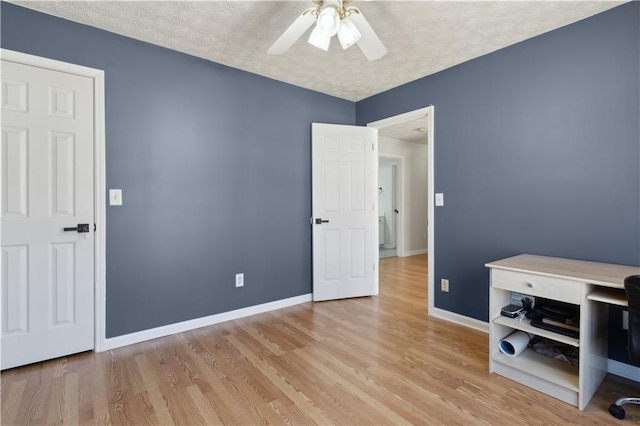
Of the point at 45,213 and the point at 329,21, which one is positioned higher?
the point at 329,21

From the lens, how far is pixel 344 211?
370cm

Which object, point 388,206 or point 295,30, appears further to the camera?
point 388,206

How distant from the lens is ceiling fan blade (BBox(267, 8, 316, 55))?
1.83m

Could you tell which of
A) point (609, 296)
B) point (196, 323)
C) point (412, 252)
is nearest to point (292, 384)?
point (196, 323)

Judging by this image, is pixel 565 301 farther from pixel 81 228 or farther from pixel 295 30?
pixel 81 228

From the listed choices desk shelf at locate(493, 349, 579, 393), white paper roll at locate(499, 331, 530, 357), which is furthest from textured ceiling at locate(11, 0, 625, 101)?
desk shelf at locate(493, 349, 579, 393)

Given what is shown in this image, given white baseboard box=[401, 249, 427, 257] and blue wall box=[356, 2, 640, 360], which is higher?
blue wall box=[356, 2, 640, 360]

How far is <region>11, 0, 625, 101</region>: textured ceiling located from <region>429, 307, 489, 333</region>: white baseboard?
2.35 m

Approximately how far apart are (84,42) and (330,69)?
6.52 ft

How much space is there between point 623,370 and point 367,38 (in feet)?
8.93

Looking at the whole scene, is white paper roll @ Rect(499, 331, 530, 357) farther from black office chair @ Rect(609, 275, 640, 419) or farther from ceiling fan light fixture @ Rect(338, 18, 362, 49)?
ceiling fan light fixture @ Rect(338, 18, 362, 49)

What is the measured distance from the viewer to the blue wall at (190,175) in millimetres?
2449

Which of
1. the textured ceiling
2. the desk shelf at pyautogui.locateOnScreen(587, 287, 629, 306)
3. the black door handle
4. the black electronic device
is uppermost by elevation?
the textured ceiling

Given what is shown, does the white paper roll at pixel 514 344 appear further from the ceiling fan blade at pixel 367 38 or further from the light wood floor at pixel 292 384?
the ceiling fan blade at pixel 367 38
